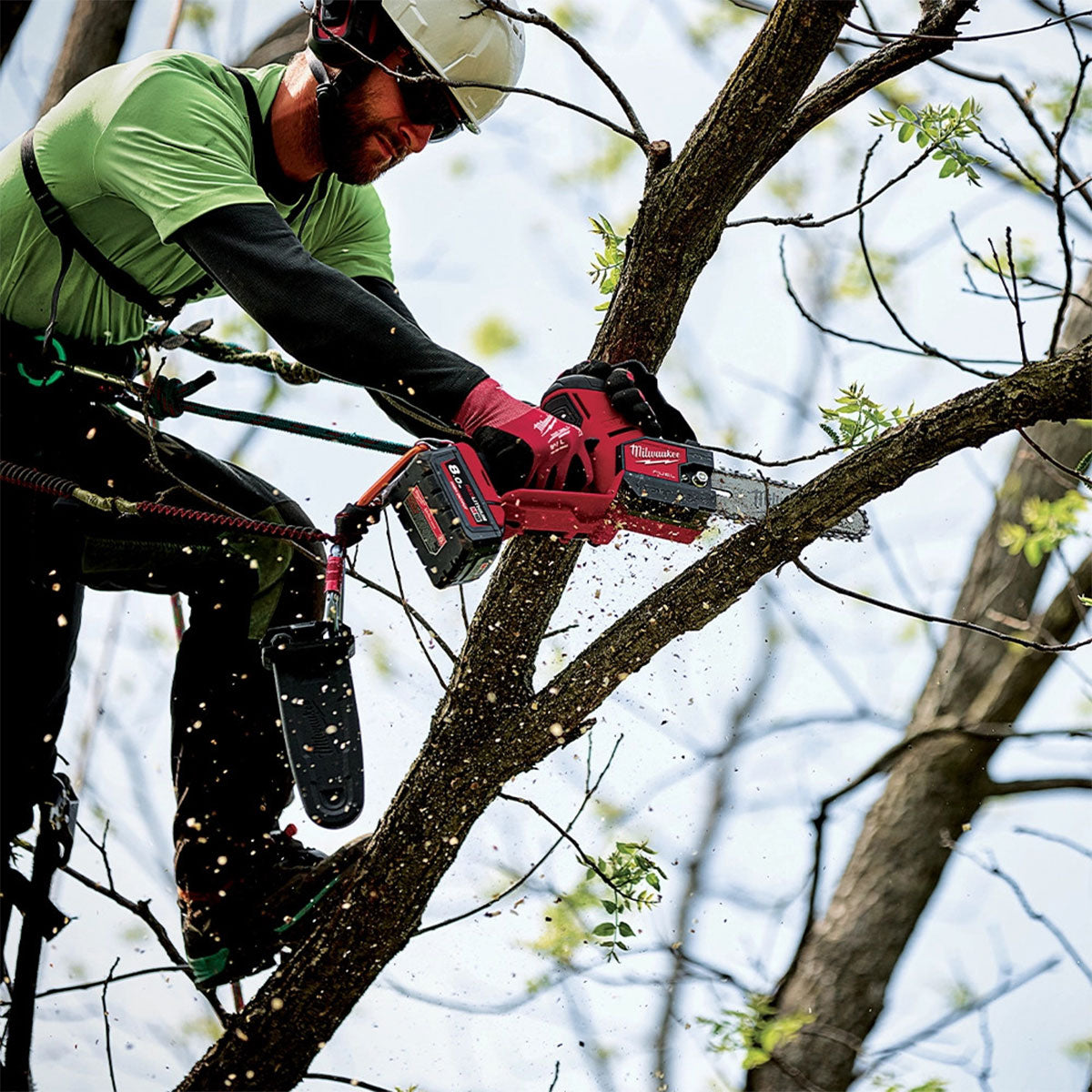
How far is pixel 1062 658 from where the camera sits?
5.44m

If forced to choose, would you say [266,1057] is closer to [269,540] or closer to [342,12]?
[269,540]

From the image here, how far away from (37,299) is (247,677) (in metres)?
1.02

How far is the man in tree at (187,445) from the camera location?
2.54m

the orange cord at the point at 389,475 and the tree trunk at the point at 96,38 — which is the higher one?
the tree trunk at the point at 96,38

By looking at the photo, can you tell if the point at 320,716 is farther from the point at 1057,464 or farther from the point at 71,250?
the point at 1057,464

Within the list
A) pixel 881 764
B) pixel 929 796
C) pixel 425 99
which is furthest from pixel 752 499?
pixel 929 796

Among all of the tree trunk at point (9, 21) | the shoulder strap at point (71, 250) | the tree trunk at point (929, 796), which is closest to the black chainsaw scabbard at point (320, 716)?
the shoulder strap at point (71, 250)

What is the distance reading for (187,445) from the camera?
279 cm

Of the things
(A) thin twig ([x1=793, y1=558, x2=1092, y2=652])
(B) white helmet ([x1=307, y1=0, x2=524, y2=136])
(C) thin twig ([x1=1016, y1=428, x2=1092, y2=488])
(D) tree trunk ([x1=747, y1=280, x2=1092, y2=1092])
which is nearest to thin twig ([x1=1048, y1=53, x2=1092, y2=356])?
(C) thin twig ([x1=1016, y1=428, x2=1092, y2=488])

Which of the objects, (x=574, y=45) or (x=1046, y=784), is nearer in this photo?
(x=574, y=45)

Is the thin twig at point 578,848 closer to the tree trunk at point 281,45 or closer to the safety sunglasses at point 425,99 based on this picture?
the safety sunglasses at point 425,99

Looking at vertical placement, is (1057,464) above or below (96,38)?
below

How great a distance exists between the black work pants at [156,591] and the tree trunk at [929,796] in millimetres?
2817

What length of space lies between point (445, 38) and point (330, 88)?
335 millimetres
